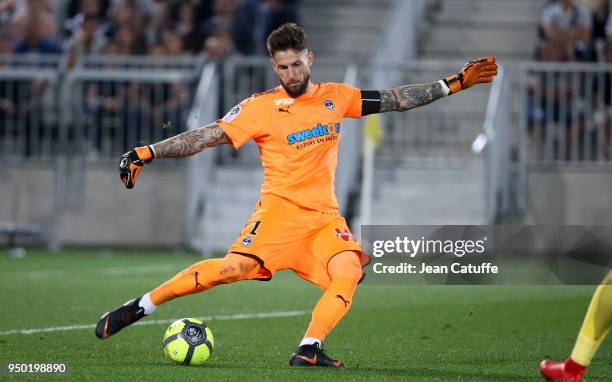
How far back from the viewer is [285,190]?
27.8 feet

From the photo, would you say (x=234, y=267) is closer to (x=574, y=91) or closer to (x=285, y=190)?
(x=285, y=190)

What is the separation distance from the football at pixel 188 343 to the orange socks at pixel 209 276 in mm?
218

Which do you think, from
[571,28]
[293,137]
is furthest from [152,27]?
[293,137]

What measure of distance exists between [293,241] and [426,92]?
1.43 metres

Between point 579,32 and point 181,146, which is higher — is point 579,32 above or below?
above

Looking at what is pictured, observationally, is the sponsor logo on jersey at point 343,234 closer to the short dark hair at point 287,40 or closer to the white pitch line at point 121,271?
the short dark hair at point 287,40

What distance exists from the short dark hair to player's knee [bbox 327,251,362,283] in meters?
1.38

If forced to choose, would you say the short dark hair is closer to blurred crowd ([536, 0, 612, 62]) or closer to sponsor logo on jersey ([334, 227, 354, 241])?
sponsor logo on jersey ([334, 227, 354, 241])

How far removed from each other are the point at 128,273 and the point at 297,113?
7.98 meters

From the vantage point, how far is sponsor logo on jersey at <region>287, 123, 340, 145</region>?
8.44m

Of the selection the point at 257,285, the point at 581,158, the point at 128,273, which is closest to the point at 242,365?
the point at 257,285

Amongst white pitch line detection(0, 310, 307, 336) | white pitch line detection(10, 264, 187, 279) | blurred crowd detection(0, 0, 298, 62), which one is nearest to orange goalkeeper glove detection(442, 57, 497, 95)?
white pitch line detection(0, 310, 307, 336)

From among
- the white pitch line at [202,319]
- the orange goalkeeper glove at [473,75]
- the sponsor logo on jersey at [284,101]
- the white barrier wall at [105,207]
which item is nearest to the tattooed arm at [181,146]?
the sponsor logo on jersey at [284,101]

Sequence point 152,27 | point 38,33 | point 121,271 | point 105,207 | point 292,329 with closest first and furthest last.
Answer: point 292,329 → point 121,271 → point 105,207 → point 38,33 → point 152,27
